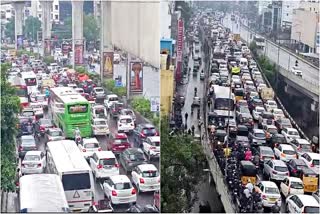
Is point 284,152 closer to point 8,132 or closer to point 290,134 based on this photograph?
point 290,134

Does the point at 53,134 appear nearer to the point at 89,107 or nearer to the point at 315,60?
the point at 89,107

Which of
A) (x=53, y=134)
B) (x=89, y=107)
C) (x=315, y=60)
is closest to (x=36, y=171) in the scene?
(x=53, y=134)

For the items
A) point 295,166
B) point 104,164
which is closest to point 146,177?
point 104,164

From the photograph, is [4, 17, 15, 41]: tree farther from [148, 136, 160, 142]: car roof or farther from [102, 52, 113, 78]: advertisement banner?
[148, 136, 160, 142]: car roof

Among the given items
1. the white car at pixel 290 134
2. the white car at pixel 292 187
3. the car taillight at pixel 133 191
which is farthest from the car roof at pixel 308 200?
the car taillight at pixel 133 191

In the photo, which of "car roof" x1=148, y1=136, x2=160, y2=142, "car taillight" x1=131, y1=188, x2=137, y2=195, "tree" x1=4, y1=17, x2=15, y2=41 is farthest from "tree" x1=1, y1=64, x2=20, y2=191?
"car roof" x1=148, y1=136, x2=160, y2=142

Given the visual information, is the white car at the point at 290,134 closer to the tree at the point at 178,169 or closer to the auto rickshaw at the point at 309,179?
the auto rickshaw at the point at 309,179
